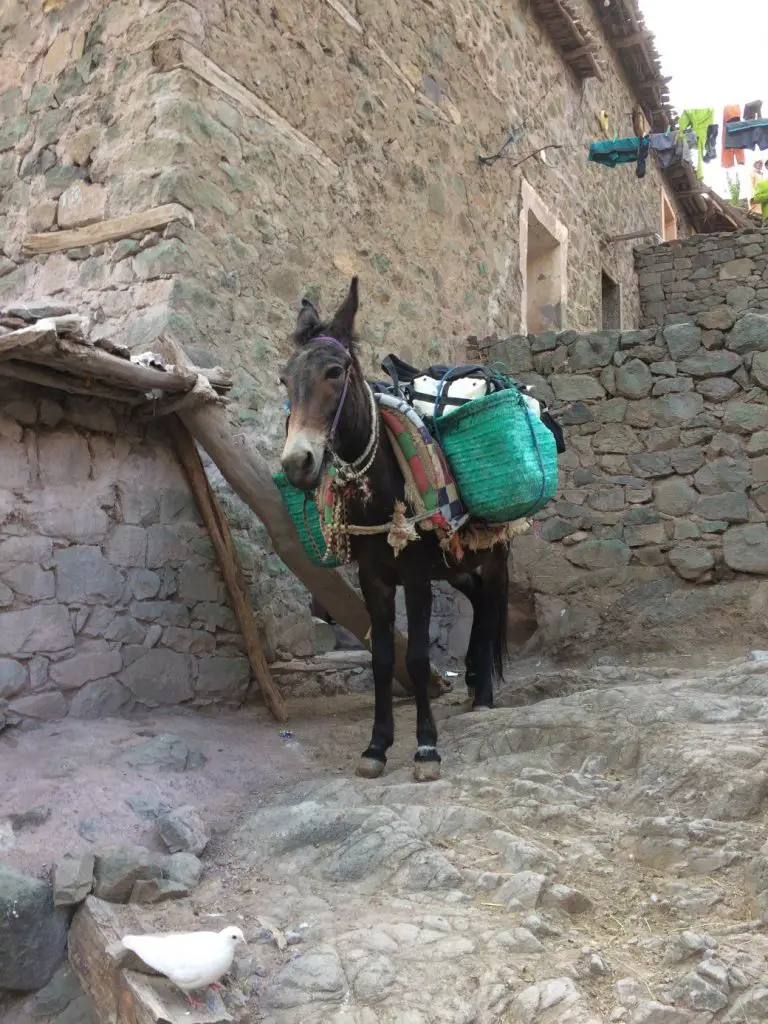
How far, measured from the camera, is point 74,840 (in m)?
2.80

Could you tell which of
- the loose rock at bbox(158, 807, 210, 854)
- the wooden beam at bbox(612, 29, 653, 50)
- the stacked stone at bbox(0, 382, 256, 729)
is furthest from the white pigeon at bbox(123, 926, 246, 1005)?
the wooden beam at bbox(612, 29, 653, 50)

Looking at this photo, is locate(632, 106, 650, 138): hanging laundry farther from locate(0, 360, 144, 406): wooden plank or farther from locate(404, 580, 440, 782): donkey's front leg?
locate(404, 580, 440, 782): donkey's front leg

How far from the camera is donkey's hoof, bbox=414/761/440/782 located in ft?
11.0

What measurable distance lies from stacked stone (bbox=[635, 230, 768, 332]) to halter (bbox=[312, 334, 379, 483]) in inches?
267

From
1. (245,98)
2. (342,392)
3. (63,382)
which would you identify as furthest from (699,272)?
(63,382)

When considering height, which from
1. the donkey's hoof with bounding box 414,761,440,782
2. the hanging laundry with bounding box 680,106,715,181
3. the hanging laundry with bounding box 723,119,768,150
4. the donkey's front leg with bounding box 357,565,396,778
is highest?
the hanging laundry with bounding box 680,106,715,181

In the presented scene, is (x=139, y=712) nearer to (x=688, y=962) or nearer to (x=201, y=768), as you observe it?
(x=201, y=768)

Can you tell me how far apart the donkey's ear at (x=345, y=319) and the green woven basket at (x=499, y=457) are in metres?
0.70

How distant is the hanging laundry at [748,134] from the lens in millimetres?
11938

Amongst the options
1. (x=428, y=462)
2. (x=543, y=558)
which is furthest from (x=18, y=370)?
(x=543, y=558)

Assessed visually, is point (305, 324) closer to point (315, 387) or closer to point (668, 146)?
point (315, 387)

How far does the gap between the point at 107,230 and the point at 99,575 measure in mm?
2119

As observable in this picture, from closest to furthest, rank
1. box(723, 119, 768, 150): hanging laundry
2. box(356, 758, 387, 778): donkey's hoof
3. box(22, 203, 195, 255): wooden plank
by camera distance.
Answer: box(356, 758, 387, 778): donkey's hoof
box(22, 203, 195, 255): wooden plank
box(723, 119, 768, 150): hanging laundry

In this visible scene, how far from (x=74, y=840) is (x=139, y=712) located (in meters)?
1.25
